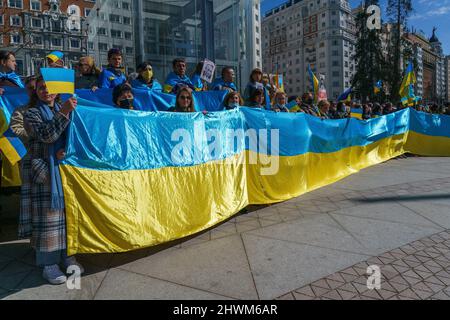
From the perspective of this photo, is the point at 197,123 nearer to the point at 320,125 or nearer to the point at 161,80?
the point at 320,125

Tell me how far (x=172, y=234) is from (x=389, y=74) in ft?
113

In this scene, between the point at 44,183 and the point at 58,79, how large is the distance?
0.89 m

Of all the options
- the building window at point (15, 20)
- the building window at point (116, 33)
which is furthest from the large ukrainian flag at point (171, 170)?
the building window at point (15, 20)

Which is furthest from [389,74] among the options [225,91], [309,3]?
[309,3]

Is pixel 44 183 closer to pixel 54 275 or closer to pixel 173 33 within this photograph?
pixel 54 275

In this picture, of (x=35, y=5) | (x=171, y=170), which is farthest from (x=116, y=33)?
(x=35, y=5)

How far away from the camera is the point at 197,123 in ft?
13.7

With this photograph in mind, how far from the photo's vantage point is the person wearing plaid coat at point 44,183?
2789 millimetres

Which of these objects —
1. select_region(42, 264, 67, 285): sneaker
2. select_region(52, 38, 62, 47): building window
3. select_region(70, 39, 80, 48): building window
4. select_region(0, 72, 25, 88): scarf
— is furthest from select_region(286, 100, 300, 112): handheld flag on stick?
select_region(52, 38, 62, 47): building window

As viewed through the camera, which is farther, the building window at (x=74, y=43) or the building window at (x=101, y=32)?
the building window at (x=74, y=43)

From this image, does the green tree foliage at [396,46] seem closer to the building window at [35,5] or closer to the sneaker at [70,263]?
the sneaker at [70,263]

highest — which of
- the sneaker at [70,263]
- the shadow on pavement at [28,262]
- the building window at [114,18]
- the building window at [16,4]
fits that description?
the building window at [16,4]

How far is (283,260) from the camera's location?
3.26 metres

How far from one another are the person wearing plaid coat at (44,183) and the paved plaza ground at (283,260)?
0.28m
